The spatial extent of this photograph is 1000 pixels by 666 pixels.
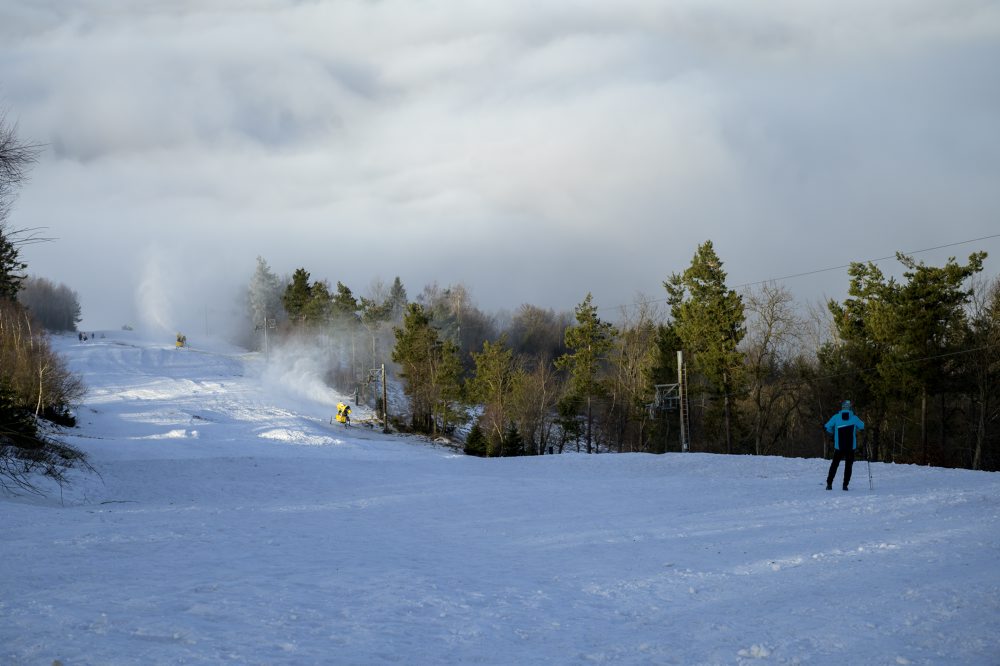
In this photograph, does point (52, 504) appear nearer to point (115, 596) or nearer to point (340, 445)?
point (115, 596)

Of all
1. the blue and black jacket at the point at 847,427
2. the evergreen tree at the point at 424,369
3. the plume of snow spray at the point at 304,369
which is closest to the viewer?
the blue and black jacket at the point at 847,427

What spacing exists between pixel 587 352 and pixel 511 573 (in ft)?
180

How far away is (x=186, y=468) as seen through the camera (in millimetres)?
23453

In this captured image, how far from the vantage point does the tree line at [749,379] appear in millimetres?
42438

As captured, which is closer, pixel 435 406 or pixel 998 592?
pixel 998 592

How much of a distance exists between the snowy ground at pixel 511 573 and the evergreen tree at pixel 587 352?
42321mm

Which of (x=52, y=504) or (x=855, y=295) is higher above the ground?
(x=855, y=295)

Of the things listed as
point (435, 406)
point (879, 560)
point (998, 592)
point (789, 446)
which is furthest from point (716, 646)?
point (435, 406)

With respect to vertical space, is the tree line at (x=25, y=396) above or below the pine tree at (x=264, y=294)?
below

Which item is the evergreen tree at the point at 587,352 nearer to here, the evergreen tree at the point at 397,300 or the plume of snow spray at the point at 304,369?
the plume of snow spray at the point at 304,369

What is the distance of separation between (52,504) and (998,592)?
16.8 meters

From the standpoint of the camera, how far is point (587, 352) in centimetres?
6372

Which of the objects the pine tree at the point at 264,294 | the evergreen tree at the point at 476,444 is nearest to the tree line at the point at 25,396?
the evergreen tree at the point at 476,444

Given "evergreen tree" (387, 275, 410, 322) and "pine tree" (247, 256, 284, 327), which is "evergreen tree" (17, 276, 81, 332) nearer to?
"pine tree" (247, 256, 284, 327)
